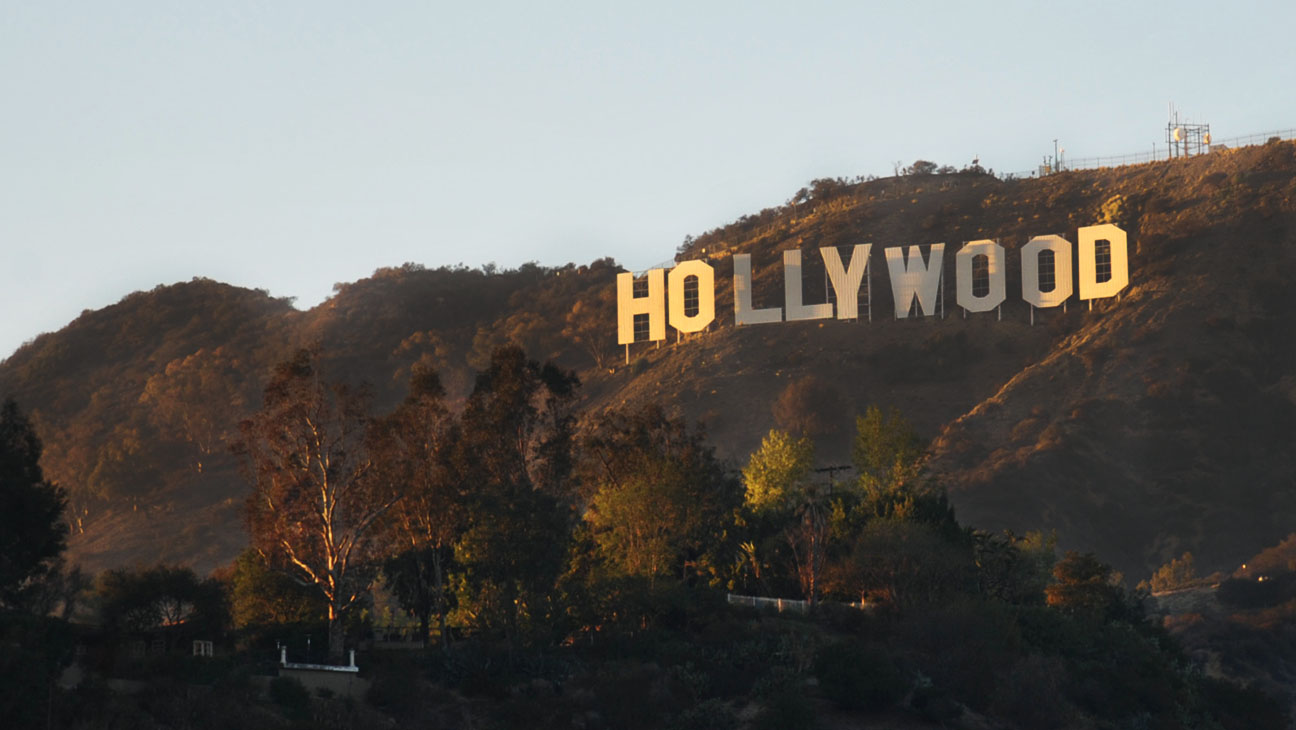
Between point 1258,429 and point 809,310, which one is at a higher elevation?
point 809,310

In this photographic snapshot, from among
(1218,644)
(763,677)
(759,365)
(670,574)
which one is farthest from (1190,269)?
(763,677)

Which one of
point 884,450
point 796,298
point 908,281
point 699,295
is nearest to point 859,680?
point 884,450

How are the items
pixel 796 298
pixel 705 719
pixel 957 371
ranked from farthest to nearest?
pixel 957 371, pixel 796 298, pixel 705 719

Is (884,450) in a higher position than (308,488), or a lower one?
higher

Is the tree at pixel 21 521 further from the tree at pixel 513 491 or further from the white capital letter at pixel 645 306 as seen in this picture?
the white capital letter at pixel 645 306

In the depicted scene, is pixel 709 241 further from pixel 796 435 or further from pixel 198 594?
pixel 198 594

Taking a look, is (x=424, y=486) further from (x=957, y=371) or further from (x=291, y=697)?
(x=957, y=371)
